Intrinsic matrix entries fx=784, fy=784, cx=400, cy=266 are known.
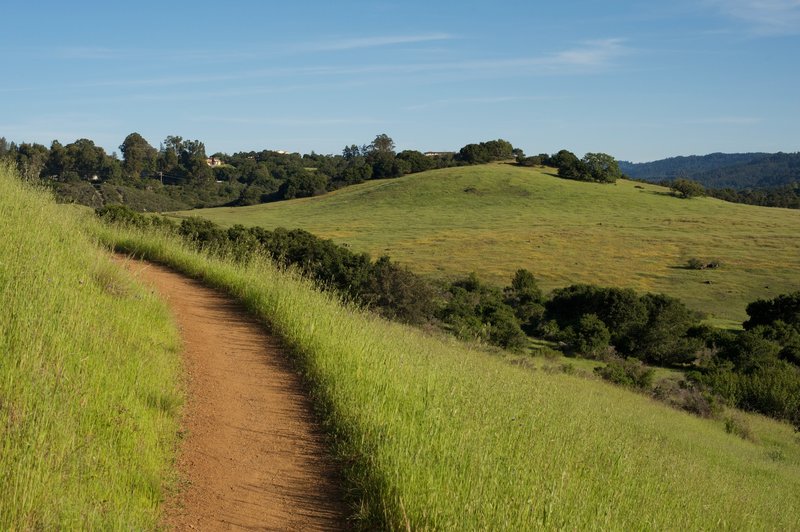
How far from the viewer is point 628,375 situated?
23.2 m

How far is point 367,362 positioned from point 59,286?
3.00 meters

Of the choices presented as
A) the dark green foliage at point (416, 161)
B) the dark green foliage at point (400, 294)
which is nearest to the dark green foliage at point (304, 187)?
the dark green foliage at point (416, 161)

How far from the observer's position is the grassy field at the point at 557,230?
49844mm

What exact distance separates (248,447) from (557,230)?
2557 inches

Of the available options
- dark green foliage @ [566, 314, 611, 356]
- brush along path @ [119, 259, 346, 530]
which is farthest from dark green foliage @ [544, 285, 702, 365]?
brush along path @ [119, 259, 346, 530]

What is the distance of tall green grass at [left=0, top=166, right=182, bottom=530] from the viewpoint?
385 centimetres

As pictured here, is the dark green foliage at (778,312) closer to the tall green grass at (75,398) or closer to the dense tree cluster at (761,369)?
the dense tree cluster at (761,369)

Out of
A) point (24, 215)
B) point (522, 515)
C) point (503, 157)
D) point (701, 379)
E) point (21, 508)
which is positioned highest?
point (503, 157)

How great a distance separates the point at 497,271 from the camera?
5012cm

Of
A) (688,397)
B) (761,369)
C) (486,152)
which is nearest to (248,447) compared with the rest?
(688,397)

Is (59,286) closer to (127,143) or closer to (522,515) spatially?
(522,515)

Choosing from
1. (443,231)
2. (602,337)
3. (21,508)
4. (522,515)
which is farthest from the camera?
(443,231)

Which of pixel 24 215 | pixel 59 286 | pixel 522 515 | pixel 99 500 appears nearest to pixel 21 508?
pixel 99 500

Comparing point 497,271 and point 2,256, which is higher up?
point 2,256
